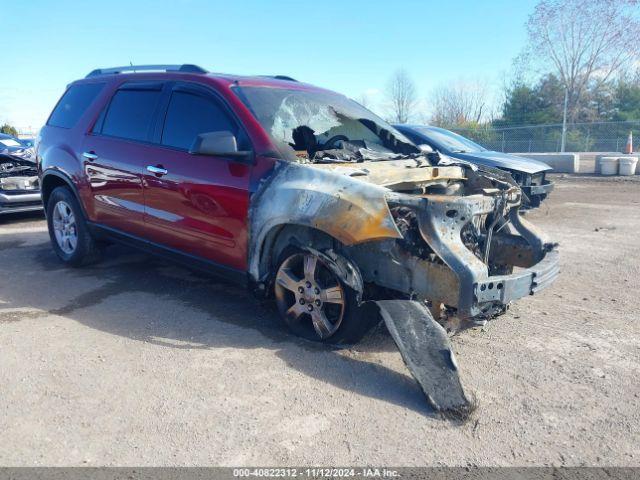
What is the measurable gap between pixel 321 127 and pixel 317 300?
1.67 meters

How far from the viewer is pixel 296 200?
3623 mm

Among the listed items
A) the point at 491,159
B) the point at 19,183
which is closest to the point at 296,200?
the point at 491,159

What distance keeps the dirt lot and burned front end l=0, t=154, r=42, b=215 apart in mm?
3872

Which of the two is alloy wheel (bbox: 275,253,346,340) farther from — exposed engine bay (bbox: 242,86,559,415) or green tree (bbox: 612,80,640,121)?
green tree (bbox: 612,80,640,121)

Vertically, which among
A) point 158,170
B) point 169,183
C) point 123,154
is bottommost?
point 169,183

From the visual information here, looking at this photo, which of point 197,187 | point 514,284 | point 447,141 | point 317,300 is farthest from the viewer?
point 447,141

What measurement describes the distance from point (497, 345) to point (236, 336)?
1.96 metres

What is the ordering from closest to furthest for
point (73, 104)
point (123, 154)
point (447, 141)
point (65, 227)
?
point (123, 154), point (73, 104), point (65, 227), point (447, 141)

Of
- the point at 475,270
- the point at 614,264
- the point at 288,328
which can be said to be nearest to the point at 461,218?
the point at 475,270

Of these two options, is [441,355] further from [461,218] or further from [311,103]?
[311,103]

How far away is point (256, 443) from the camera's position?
2.69 m

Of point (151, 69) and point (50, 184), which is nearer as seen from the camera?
point (151, 69)

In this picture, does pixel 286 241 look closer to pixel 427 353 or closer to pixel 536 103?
pixel 427 353

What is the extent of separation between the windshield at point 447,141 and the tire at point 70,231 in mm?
5953
